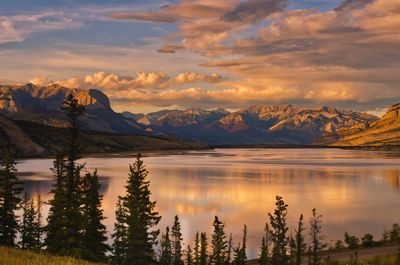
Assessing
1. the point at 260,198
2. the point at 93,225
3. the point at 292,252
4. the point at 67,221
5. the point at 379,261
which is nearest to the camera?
the point at 67,221

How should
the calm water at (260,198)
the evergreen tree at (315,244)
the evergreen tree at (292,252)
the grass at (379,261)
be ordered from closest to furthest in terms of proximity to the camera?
the evergreen tree at (315,244)
the grass at (379,261)
the evergreen tree at (292,252)
the calm water at (260,198)

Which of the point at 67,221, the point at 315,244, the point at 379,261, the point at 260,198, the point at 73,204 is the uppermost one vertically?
the point at 73,204

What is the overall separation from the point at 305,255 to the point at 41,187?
290 feet

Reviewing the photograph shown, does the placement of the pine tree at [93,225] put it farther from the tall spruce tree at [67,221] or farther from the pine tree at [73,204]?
the tall spruce tree at [67,221]

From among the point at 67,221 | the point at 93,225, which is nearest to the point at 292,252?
the point at 93,225

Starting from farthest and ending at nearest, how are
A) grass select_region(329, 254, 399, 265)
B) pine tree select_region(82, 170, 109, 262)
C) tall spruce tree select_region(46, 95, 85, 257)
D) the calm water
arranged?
the calm water → grass select_region(329, 254, 399, 265) → pine tree select_region(82, 170, 109, 262) → tall spruce tree select_region(46, 95, 85, 257)

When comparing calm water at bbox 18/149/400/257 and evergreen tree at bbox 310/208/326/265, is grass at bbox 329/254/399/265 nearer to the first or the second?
evergreen tree at bbox 310/208/326/265

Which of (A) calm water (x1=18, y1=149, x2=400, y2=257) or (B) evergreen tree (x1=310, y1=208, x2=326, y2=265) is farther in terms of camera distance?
(A) calm water (x1=18, y1=149, x2=400, y2=257)

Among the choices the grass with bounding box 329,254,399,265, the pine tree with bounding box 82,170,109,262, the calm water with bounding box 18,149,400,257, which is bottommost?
the calm water with bounding box 18,149,400,257

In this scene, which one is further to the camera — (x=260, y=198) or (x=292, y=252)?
(x=260, y=198)

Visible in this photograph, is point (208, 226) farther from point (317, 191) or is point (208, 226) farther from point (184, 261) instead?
point (317, 191)

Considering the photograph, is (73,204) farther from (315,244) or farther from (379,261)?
(379,261)

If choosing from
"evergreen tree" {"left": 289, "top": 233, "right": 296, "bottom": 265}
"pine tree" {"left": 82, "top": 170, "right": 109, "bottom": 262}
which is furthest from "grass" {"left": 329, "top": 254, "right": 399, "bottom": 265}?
"pine tree" {"left": 82, "top": 170, "right": 109, "bottom": 262}

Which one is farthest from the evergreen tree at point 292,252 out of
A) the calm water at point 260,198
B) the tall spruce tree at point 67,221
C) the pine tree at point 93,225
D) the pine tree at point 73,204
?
the tall spruce tree at point 67,221
